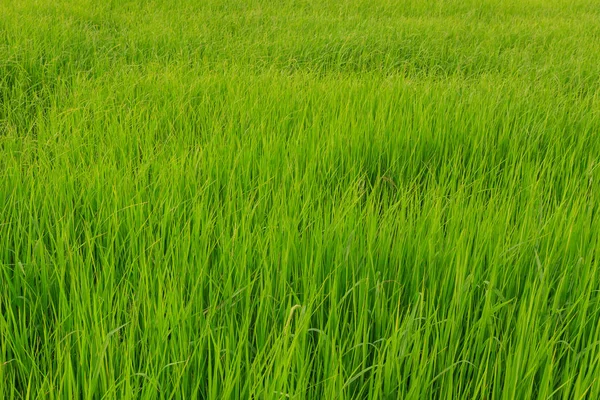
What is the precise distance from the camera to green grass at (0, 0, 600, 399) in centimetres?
96

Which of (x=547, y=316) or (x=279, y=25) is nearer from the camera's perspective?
(x=547, y=316)

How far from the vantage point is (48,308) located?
3.88 feet

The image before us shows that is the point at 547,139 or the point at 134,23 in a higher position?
the point at 134,23

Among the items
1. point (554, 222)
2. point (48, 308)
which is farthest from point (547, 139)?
point (48, 308)

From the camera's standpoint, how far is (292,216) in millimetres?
1483

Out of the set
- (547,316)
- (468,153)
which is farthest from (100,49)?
(547,316)

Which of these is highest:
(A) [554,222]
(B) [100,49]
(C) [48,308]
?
(B) [100,49]

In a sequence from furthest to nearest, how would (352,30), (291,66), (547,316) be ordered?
(352,30) < (291,66) < (547,316)

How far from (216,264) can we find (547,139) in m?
1.52

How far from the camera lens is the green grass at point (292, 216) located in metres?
0.96

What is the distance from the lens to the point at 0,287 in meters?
1.20

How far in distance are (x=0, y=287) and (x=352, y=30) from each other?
3.42 m

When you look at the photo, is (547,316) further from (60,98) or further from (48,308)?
(60,98)

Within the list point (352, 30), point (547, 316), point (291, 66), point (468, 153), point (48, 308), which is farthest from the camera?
point (352, 30)
